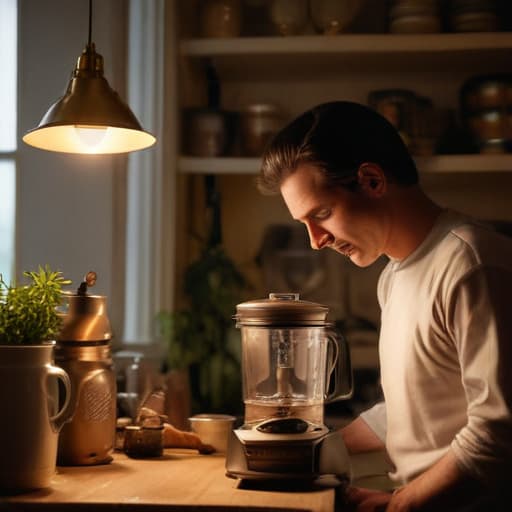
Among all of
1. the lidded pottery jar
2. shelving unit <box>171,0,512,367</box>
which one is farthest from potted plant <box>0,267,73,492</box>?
shelving unit <box>171,0,512,367</box>

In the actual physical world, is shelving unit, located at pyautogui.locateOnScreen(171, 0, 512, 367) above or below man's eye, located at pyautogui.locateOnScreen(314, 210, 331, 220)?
above

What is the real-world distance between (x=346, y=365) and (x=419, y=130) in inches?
51.9

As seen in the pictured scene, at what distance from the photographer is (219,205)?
3.07 meters

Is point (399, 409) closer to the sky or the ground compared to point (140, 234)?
closer to the ground

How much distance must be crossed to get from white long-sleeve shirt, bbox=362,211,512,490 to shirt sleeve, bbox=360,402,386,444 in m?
0.06

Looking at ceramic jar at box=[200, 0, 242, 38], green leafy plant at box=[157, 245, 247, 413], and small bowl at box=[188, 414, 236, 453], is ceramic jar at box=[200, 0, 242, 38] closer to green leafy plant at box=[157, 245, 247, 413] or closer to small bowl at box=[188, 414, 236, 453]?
green leafy plant at box=[157, 245, 247, 413]

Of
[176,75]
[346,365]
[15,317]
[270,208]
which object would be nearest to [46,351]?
[15,317]

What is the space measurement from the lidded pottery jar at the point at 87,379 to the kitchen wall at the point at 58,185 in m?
0.74

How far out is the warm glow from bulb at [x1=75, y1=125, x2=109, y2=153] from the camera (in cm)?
177

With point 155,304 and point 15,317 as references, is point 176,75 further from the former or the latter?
point 15,317

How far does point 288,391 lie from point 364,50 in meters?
1.47

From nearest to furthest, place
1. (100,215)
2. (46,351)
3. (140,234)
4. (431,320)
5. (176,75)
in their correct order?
(46,351) → (431,320) → (100,215) → (140,234) → (176,75)

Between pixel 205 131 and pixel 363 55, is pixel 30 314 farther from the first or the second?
pixel 363 55

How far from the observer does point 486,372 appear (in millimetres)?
1398
